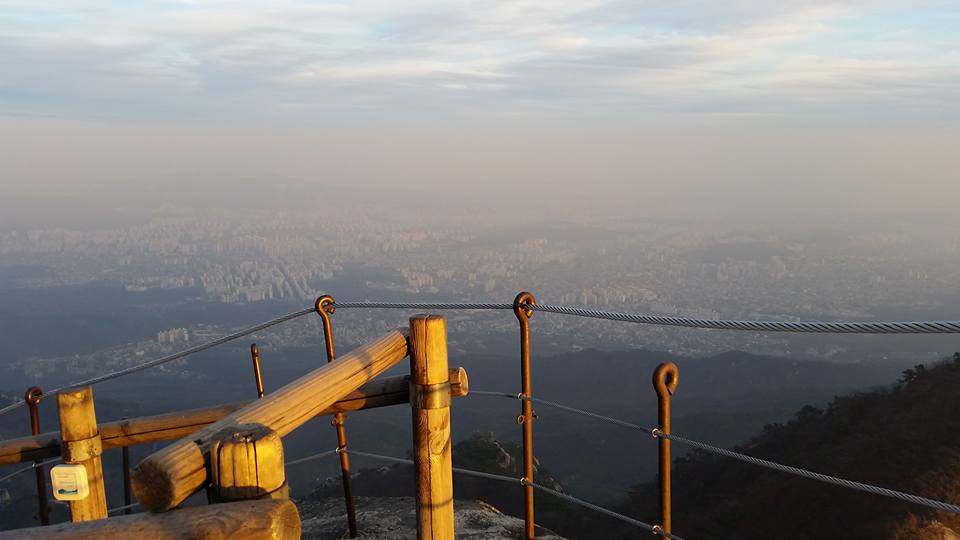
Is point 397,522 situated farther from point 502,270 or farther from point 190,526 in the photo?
point 502,270

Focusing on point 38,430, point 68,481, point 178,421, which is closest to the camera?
point 68,481

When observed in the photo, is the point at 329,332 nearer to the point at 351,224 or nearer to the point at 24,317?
the point at 24,317

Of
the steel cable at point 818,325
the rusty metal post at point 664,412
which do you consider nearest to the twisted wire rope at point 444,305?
the steel cable at point 818,325

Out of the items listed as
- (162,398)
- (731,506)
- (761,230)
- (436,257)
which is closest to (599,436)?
(731,506)

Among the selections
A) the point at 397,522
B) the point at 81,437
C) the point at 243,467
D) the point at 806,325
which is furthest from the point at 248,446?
the point at 397,522

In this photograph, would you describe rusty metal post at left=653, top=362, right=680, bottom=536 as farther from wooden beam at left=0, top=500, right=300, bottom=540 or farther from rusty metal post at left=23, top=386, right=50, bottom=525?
rusty metal post at left=23, top=386, right=50, bottom=525
